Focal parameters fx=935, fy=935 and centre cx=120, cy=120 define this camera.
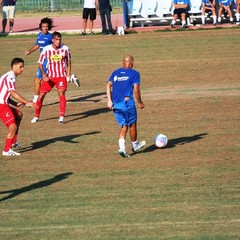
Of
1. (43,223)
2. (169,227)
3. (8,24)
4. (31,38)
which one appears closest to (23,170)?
(43,223)

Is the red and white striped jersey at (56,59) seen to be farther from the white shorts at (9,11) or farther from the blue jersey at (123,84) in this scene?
the white shorts at (9,11)

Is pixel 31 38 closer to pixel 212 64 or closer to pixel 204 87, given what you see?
pixel 212 64

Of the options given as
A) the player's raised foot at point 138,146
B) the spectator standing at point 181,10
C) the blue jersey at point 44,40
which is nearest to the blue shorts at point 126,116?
the player's raised foot at point 138,146

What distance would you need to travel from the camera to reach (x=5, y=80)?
1803cm

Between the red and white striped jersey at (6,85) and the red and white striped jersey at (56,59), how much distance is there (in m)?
4.04

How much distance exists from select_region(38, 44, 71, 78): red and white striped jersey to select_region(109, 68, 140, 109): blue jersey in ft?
15.2

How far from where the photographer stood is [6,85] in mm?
18047

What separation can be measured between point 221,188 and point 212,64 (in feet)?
52.3

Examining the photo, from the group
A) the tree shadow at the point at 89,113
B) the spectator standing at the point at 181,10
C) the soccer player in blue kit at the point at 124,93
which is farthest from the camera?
the spectator standing at the point at 181,10

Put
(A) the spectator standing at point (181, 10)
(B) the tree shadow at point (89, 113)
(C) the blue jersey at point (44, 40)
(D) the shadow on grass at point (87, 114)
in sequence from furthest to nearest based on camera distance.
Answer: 1. (A) the spectator standing at point (181, 10)
2. (C) the blue jersey at point (44, 40)
3. (B) the tree shadow at point (89, 113)
4. (D) the shadow on grass at point (87, 114)

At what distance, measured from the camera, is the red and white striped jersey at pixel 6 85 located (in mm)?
18000

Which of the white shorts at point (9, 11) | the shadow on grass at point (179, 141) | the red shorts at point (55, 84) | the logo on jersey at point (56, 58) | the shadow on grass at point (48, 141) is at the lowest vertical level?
the white shorts at point (9, 11)

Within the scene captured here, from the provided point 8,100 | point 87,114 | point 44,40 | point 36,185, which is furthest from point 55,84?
point 36,185

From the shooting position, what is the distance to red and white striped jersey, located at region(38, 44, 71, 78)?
22.1 meters
